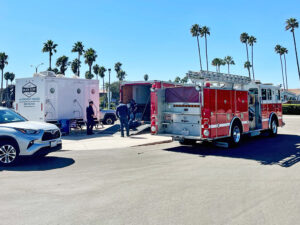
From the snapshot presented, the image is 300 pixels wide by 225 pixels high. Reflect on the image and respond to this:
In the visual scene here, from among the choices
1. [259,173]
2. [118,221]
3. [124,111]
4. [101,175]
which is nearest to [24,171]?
[101,175]

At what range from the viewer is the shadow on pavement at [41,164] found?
7.20 metres

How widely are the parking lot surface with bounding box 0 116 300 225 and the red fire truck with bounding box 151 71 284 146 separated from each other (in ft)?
4.00

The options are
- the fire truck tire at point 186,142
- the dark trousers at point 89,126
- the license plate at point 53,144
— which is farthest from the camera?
the dark trousers at point 89,126

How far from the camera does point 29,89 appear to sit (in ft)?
46.8

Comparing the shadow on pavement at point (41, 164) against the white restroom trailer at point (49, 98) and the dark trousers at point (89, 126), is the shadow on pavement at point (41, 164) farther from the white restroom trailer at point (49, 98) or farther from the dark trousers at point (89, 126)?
the white restroom trailer at point (49, 98)

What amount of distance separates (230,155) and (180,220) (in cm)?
556

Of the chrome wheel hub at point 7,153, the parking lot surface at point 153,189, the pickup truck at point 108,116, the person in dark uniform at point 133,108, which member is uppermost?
the person in dark uniform at point 133,108

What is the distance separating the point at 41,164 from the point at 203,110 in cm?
533

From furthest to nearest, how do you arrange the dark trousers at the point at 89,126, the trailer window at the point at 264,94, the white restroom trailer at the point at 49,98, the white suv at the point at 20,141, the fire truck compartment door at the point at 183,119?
the dark trousers at the point at 89,126 < the white restroom trailer at the point at 49,98 < the trailer window at the point at 264,94 < the fire truck compartment door at the point at 183,119 < the white suv at the point at 20,141

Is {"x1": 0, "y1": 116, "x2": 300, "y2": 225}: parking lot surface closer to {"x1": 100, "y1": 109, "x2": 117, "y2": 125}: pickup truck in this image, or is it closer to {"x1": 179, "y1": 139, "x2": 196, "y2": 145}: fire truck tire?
{"x1": 179, "y1": 139, "x2": 196, "y2": 145}: fire truck tire

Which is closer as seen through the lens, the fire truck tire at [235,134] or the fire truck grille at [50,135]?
the fire truck grille at [50,135]

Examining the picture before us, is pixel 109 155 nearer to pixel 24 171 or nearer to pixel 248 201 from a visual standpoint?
pixel 24 171

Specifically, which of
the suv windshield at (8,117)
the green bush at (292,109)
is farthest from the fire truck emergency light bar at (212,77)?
the green bush at (292,109)

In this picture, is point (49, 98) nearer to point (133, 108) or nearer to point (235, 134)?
point (133, 108)
